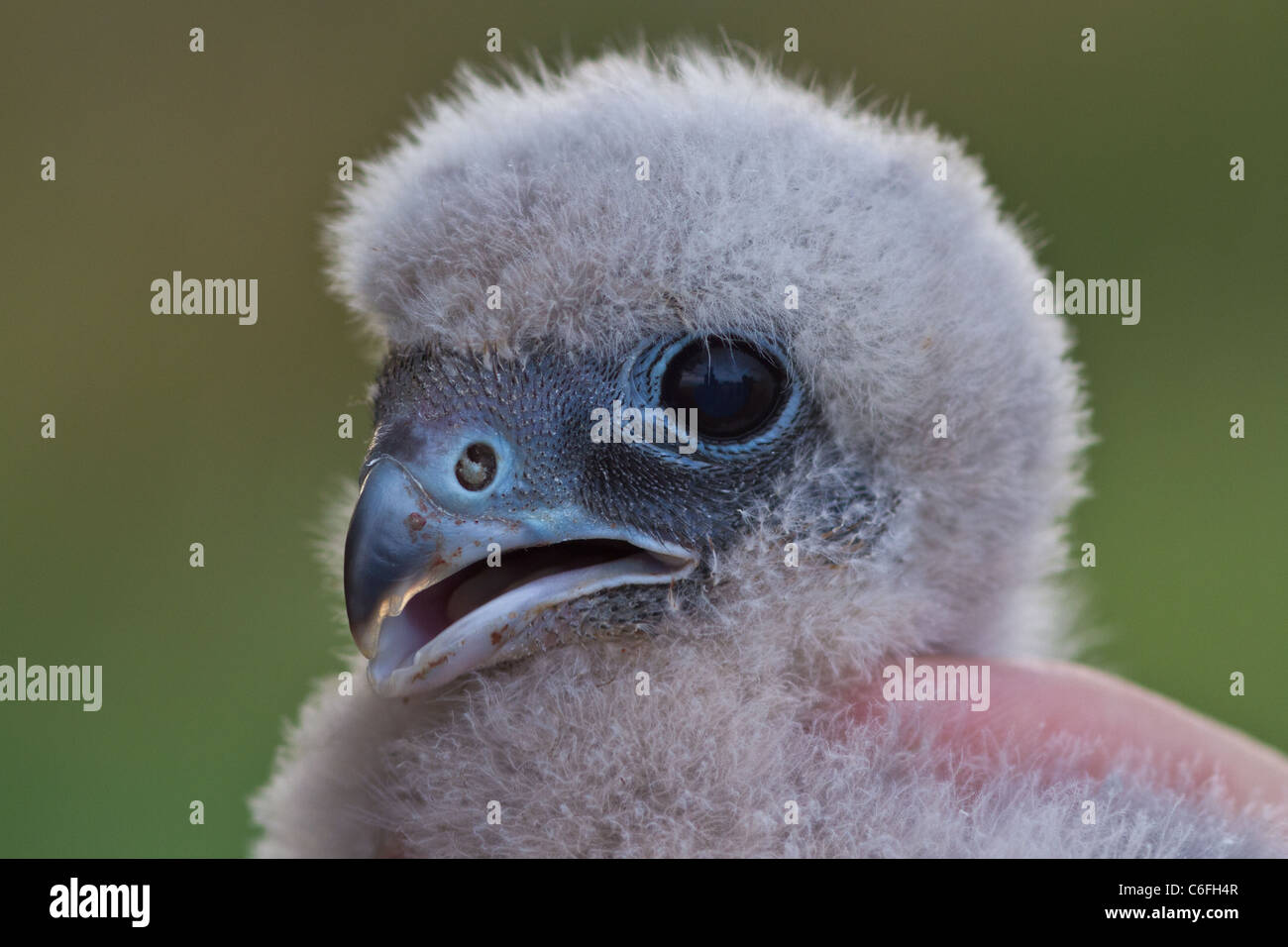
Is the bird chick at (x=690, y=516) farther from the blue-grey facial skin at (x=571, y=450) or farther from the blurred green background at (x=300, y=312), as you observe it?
the blurred green background at (x=300, y=312)

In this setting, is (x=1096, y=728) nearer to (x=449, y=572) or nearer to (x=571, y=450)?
(x=571, y=450)

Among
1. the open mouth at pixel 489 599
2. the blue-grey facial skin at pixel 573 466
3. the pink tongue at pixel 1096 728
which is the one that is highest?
the blue-grey facial skin at pixel 573 466

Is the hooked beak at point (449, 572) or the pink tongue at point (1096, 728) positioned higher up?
the hooked beak at point (449, 572)

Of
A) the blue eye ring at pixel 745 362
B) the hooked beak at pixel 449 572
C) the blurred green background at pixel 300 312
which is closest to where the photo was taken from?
the hooked beak at pixel 449 572

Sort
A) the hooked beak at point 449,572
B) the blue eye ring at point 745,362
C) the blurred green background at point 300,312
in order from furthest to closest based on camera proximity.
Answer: the blurred green background at point 300,312
the blue eye ring at point 745,362
the hooked beak at point 449,572

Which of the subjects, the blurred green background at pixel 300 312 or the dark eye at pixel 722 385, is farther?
the blurred green background at pixel 300 312

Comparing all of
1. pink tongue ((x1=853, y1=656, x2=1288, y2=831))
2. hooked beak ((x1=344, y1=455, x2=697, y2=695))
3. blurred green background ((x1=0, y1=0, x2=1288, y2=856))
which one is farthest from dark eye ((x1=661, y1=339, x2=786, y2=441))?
blurred green background ((x1=0, y1=0, x2=1288, y2=856))

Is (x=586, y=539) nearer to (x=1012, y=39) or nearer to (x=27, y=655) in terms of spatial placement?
(x=27, y=655)

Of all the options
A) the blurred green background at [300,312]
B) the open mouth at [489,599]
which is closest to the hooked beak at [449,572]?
the open mouth at [489,599]
